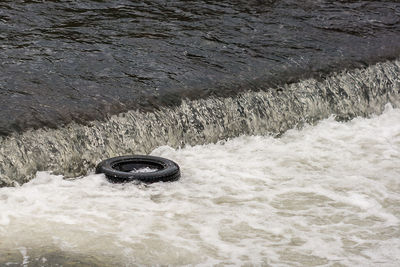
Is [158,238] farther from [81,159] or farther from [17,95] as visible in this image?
[17,95]

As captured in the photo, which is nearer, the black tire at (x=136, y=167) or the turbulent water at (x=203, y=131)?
the turbulent water at (x=203, y=131)

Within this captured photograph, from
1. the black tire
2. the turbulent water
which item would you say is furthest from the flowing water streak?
the black tire

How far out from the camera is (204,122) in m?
9.73

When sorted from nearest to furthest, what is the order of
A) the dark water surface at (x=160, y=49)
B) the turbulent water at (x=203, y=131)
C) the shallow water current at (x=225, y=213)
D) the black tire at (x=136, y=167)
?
the shallow water current at (x=225, y=213), the turbulent water at (x=203, y=131), the black tire at (x=136, y=167), the dark water surface at (x=160, y=49)

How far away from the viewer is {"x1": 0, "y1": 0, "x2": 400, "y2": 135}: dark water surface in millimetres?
9305

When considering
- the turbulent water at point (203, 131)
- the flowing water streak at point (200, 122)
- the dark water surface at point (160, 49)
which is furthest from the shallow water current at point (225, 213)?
the dark water surface at point (160, 49)

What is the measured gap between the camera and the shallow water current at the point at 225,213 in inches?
255

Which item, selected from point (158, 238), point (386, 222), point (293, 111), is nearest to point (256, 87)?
point (293, 111)

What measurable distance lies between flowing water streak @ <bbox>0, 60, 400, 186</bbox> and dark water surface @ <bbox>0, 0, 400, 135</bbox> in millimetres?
181

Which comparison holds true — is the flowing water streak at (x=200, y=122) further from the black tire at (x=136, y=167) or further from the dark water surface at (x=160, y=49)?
the black tire at (x=136, y=167)

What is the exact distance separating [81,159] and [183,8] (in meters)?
5.49

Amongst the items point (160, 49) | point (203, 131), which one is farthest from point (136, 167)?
point (160, 49)

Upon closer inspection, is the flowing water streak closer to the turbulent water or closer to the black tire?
the turbulent water

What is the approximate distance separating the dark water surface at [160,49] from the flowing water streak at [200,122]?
0.18 m
